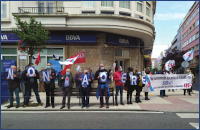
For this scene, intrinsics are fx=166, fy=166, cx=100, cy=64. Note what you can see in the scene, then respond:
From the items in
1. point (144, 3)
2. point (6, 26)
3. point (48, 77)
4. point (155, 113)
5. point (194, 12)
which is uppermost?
point (194, 12)

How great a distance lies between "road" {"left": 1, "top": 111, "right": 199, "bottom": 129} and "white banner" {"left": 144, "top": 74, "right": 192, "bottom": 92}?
2.98 meters

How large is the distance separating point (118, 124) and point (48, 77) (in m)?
4.00

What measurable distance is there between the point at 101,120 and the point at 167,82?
6.00m

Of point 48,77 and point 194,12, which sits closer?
point 48,77

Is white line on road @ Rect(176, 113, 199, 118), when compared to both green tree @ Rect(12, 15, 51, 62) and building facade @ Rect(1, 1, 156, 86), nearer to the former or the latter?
building facade @ Rect(1, 1, 156, 86)

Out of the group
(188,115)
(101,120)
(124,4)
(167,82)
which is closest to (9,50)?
(124,4)

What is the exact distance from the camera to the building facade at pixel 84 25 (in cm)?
1169

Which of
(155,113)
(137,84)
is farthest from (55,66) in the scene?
(155,113)

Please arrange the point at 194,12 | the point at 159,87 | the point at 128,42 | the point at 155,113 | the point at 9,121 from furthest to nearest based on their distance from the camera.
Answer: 1. the point at 194,12
2. the point at 128,42
3. the point at 159,87
4. the point at 155,113
5. the point at 9,121

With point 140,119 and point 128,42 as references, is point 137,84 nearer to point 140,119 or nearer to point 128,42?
point 140,119

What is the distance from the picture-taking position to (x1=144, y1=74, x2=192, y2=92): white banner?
9471mm

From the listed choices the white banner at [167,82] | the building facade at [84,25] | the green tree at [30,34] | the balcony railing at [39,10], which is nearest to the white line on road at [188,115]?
the white banner at [167,82]

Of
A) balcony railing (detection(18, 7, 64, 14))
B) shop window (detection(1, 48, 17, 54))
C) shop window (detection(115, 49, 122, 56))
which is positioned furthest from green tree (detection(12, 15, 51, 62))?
shop window (detection(115, 49, 122, 56))

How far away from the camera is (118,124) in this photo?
5.21 meters
